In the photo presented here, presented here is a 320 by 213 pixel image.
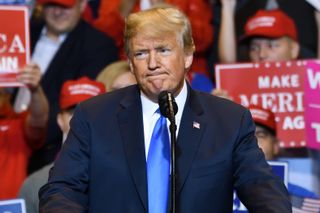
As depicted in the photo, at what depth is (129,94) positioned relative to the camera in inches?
115

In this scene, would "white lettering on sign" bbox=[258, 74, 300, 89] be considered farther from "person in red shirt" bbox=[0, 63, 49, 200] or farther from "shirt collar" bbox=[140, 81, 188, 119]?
"shirt collar" bbox=[140, 81, 188, 119]

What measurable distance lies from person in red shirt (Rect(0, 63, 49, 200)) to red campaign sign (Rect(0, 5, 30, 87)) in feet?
0.53

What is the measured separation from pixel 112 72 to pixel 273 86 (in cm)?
88

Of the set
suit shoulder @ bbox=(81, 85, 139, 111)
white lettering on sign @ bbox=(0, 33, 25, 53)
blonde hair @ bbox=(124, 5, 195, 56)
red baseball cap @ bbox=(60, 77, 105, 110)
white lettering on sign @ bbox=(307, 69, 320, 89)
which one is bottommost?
red baseball cap @ bbox=(60, 77, 105, 110)

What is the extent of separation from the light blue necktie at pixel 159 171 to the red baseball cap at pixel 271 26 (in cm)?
256

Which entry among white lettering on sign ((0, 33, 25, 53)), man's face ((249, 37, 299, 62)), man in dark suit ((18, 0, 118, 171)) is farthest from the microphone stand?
man in dark suit ((18, 0, 118, 171))

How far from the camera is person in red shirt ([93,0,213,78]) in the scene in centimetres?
539

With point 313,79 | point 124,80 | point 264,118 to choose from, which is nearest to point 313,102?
point 313,79

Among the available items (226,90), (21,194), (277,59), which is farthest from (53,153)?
(277,59)

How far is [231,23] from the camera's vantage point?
5.39 meters

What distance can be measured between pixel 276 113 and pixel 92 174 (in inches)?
89.6

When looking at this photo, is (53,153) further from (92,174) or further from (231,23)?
(92,174)

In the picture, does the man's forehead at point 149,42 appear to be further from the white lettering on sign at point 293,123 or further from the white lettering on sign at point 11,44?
the white lettering on sign at point 293,123

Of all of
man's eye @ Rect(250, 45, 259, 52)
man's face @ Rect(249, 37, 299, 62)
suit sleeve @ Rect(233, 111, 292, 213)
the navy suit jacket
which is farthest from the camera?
man's eye @ Rect(250, 45, 259, 52)
